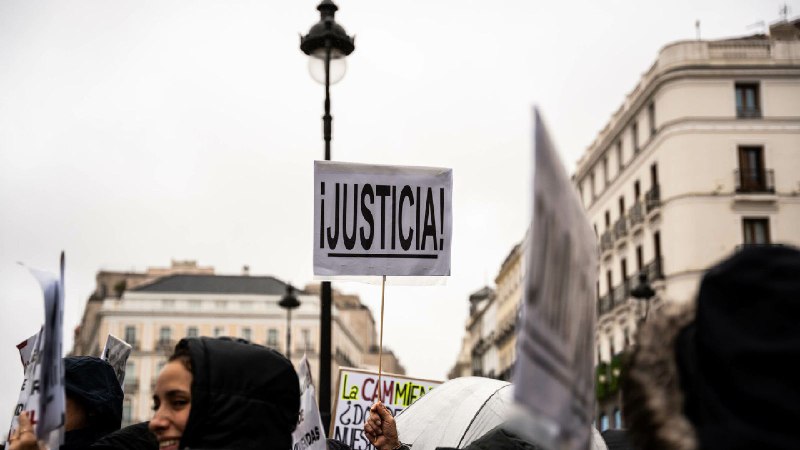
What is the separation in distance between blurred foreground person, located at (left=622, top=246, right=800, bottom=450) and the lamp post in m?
8.26

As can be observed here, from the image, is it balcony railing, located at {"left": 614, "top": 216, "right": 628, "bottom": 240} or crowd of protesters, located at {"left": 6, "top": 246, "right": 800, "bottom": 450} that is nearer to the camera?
crowd of protesters, located at {"left": 6, "top": 246, "right": 800, "bottom": 450}

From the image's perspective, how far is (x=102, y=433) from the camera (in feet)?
12.4

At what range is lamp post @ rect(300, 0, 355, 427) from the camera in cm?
998

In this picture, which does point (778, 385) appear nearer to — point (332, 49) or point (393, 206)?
point (393, 206)

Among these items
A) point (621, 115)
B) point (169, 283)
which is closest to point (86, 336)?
point (169, 283)

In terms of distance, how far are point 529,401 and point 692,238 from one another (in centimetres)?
4000

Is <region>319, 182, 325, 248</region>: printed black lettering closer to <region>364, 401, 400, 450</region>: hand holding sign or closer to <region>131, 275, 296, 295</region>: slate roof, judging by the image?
<region>364, 401, 400, 450</region>: hand holding sign

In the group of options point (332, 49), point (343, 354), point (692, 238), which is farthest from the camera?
point (343, 354)

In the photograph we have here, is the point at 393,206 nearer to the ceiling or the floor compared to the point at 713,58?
nearer to the floor

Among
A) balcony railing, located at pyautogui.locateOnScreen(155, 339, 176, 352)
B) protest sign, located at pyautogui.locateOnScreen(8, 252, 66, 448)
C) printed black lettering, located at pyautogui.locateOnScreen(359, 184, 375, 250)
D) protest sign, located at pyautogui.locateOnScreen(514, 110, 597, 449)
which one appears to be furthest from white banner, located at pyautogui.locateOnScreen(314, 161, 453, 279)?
balcony railing, located at pyautogui.locateOnScreen(155, 339, 176, 352)

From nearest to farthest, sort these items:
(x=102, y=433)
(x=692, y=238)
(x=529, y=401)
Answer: (x=529, y=401) < (x=102, y=433) < (x=692, y=238)

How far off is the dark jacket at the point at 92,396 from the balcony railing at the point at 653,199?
3964 centimetres

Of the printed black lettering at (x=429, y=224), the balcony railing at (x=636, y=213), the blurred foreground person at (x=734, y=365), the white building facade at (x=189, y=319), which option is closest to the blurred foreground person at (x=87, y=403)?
the printed black lettering at (x=429, y=224)

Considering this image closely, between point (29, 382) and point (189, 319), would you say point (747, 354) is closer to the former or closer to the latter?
point (29, 382)
